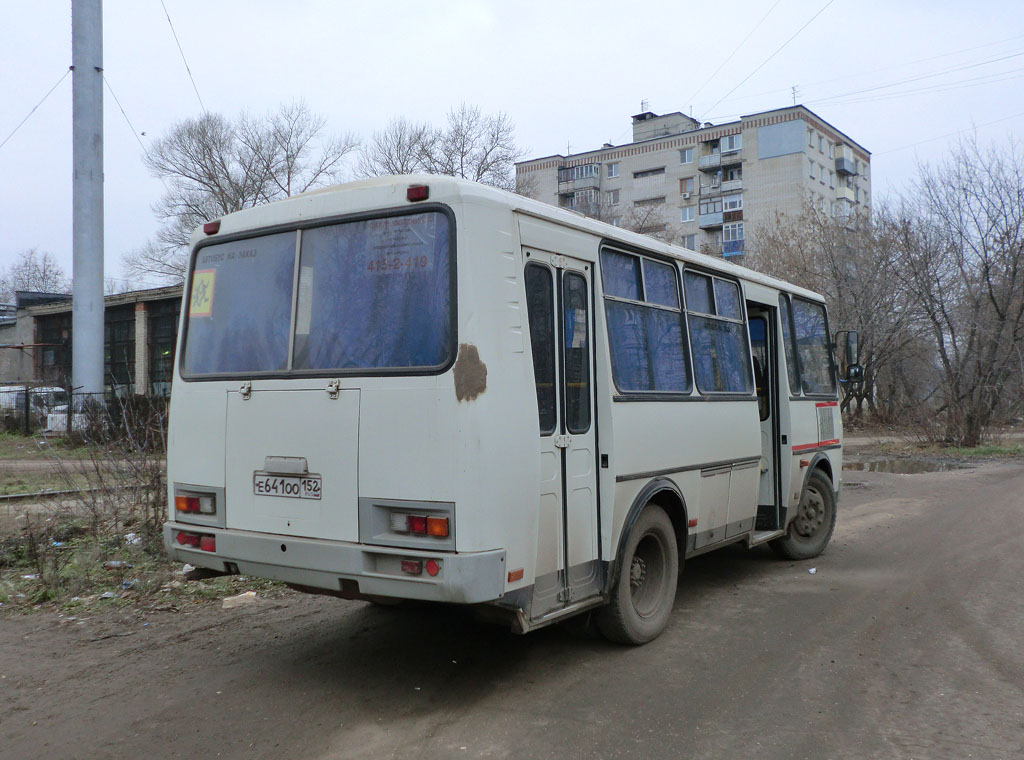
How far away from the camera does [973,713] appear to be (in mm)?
4680

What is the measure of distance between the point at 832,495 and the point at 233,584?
6.11 m

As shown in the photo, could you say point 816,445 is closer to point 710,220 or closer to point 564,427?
point 564,427

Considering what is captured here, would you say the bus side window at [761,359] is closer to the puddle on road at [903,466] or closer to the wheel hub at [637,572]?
the wheel hub at [637,572]

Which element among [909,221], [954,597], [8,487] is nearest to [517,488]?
[954,597]

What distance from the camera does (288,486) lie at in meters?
4.83

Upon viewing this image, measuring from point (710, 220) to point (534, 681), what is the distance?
62081mm

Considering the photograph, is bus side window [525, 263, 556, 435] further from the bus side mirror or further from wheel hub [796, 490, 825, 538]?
the bus side mirror

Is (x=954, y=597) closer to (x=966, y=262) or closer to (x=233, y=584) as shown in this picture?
(x=233, y=584)

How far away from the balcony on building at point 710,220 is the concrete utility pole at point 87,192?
50.4 m

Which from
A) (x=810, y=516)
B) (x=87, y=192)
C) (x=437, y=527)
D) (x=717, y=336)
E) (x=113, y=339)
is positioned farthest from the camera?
(x=113, y=339)

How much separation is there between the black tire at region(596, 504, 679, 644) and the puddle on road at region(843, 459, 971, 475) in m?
14.7

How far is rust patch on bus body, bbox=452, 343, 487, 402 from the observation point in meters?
4.36

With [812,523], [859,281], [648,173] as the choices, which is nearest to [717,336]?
[812,523]

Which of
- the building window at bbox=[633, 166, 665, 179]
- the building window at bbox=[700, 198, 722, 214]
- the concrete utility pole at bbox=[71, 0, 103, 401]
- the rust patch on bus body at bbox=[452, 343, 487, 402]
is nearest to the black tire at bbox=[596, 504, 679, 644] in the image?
the rust patch on bus body at bbox=[452, 343, 487, 402]
